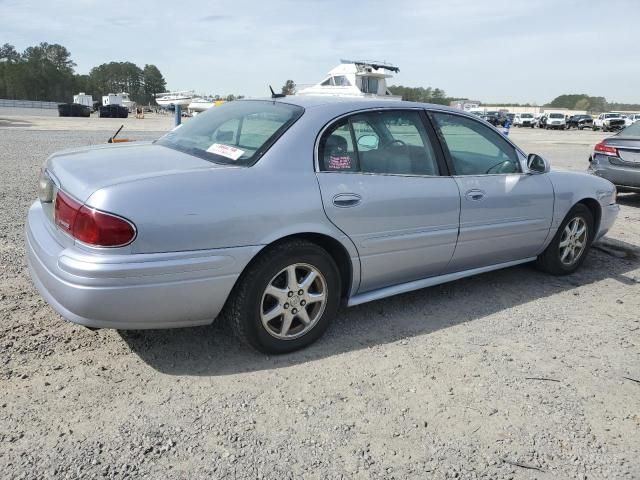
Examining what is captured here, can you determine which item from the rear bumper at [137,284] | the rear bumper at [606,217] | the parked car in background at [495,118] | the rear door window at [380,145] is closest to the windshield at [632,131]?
the rear bumper at [606,217]

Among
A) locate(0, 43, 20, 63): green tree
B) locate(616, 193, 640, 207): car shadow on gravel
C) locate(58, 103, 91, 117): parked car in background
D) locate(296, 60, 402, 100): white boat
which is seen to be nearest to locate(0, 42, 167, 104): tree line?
locate(0, 43, 20, 63): green tree

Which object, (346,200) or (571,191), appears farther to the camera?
(571,191)

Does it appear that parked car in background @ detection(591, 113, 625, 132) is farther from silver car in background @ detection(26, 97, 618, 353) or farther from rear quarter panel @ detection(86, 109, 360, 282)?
rear quarter panel @ detection(86, 109, 360, 282)

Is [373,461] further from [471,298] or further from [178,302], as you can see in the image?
[471,298]

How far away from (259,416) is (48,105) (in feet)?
265

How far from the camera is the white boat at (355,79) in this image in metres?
37.5

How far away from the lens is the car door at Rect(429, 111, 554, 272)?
3910 mm

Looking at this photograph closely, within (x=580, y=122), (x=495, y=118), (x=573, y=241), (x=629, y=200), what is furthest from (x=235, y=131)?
(x=580, y=122)

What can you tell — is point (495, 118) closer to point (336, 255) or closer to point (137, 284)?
point (336, 255)

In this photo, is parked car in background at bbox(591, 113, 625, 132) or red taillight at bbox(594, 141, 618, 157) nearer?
red taillight at bbox(594, 141, 618, 157)

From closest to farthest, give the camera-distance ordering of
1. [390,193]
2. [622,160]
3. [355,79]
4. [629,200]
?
[390,193]
[622,160]
[629,200]
[355,79]

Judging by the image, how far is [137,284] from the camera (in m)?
2.58

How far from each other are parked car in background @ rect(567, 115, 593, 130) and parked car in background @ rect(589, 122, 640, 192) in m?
51.1

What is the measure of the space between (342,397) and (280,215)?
1029 millimetres
